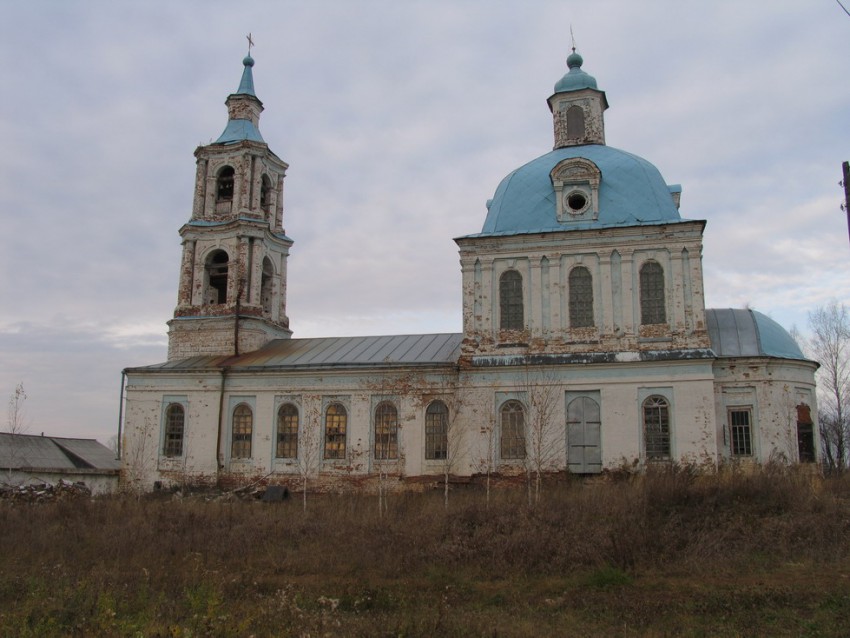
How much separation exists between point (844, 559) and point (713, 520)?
8.71 ft

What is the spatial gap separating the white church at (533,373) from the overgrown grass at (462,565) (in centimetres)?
302

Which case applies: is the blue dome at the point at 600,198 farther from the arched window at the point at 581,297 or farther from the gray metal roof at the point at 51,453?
the gray metal roof at the point at 51,453

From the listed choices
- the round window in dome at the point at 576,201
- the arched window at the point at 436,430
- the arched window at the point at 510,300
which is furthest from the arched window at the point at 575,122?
the arched window at the point at 436,430

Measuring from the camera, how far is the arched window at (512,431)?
22948 millimetres

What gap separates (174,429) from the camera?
27109 millimetres

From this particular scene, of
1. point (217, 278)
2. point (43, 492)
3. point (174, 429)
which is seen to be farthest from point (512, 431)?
point (43, 492)

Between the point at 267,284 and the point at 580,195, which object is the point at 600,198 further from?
the point at 267,284

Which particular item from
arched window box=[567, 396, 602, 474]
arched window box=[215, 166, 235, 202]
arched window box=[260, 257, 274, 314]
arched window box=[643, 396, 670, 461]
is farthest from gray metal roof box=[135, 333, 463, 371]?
arched window box=[215, 166, 235, 202]

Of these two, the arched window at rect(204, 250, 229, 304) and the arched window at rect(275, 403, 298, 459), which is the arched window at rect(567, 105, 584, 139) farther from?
the arched window at rect(204, 250, 229, 304)

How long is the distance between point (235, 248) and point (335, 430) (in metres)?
9.25

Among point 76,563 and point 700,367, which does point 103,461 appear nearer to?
point 76,563

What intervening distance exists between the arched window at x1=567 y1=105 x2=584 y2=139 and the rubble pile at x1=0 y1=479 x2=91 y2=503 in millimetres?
21347

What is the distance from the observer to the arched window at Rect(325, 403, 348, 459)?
25244 millimetres

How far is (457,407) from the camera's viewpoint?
2366 centimetres
